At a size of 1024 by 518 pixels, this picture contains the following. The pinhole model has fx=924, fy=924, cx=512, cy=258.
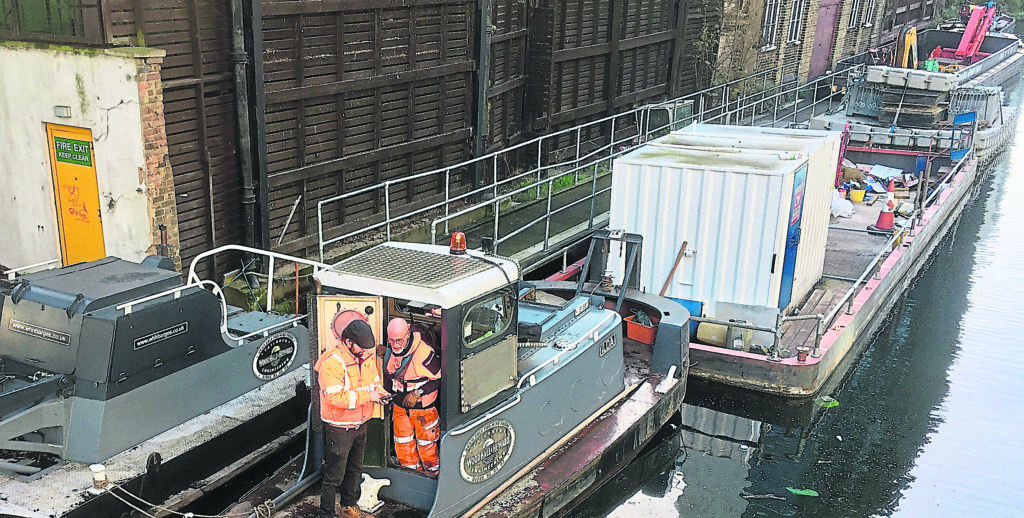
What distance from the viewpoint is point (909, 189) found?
19766 millimetres

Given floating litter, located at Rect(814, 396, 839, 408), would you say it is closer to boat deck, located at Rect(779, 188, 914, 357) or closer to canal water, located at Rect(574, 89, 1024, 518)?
canal water, located at Rect(574, 89, 1024, 518)

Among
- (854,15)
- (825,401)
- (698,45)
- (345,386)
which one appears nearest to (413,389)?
(345,386)

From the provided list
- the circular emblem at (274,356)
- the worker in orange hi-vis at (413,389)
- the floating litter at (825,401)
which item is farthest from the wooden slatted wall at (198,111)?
the floating litter at (825,401)

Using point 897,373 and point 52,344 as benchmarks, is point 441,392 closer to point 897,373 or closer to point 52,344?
point 52,344

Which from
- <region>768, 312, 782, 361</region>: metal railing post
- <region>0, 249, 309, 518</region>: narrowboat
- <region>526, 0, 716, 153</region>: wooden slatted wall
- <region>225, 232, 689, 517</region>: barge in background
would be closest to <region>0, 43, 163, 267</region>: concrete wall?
<region>0, 249, 309, 518</region>: narrowboat

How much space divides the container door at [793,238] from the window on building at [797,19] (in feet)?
59.0

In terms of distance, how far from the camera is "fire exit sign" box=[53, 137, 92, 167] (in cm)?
1005

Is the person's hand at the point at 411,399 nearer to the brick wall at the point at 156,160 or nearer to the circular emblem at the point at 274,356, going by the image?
the circular emblem at the point at 274,356

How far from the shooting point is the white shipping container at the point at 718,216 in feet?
34.9

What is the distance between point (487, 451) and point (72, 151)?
609cm

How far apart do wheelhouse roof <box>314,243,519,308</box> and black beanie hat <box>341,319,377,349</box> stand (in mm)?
373

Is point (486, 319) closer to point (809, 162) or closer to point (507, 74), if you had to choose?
point (809, 162)

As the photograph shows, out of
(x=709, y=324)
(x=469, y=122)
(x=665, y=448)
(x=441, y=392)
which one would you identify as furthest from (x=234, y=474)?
(x=469, y=122)

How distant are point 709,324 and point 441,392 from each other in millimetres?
5540
